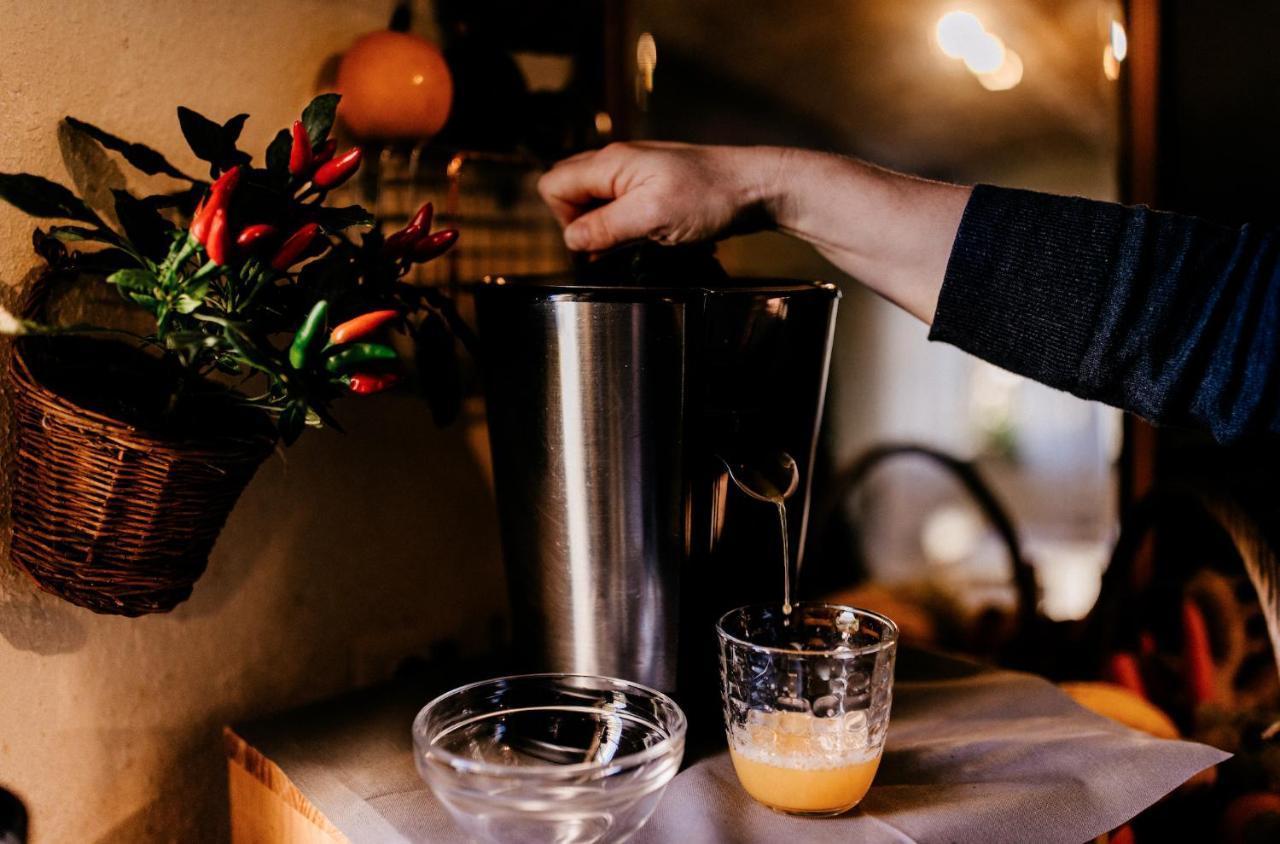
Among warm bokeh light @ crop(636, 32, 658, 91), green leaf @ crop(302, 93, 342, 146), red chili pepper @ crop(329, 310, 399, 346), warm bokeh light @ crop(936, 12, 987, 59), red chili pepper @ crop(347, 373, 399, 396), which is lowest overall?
red chili pepper @ crop(347, 373, 399, 396)

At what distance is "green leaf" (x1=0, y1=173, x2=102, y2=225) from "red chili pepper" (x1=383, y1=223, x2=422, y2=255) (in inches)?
8.5

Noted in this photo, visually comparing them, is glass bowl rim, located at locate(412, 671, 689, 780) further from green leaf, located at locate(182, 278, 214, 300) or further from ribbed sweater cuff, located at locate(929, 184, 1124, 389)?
ribbed sweater cuff, located at locate(929, 184, 1124, 389)

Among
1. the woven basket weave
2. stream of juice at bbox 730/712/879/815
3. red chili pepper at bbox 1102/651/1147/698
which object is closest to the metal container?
stream of juice at bbox 730/712/879/815

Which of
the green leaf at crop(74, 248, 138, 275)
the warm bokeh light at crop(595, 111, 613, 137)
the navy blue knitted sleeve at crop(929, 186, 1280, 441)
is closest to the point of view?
the green leaf at crop(74, 248, 138, 275)

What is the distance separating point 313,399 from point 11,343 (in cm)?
Result: 27

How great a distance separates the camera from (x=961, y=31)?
1887mm

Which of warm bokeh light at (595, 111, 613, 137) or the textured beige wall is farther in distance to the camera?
warm bokeh light at (595, 111, 613, 137)

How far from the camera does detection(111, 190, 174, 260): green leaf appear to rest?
74cm

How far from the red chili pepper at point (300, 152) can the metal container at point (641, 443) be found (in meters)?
0.18

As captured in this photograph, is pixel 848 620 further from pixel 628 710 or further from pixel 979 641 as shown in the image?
pixel 979 641

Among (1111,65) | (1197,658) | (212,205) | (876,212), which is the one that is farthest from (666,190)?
(1111,65)

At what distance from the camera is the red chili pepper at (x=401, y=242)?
82 centimetres

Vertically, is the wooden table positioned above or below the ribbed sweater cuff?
below

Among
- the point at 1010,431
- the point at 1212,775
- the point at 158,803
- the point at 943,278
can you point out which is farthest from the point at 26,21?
the point at 1010,431
